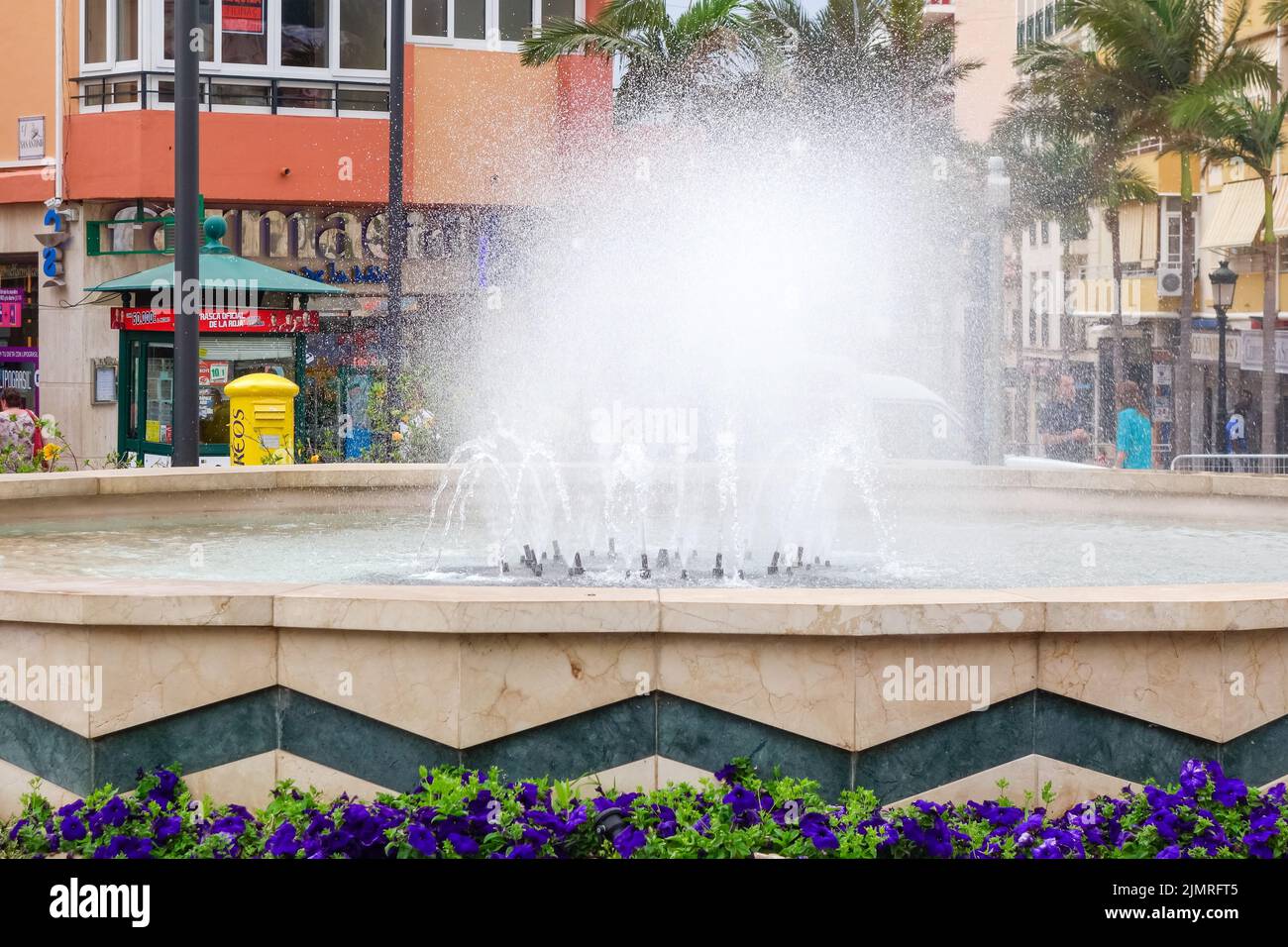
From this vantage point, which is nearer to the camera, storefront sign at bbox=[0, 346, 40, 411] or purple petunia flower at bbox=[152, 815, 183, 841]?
purple petunia flower at bbox=[152, 815, 183, 841]

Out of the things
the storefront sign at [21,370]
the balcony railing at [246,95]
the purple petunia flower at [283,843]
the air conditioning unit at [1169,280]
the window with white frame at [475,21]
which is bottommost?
the purple petunia flower at [283,843]

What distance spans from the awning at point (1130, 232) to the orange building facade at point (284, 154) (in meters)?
29.3

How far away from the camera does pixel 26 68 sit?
28156 mm

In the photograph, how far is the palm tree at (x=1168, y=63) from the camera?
35.4 meters

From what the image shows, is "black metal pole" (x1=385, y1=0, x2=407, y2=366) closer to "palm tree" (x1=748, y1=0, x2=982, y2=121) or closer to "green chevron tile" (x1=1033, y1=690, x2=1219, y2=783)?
"palm tree" (x1=748, y1=0, x2=982, y2=121)

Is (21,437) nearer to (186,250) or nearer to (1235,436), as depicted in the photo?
(186,250)

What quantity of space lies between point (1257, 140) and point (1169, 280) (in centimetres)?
1348

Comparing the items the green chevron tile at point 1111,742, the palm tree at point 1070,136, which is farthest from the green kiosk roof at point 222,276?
the palm tree at point 1070,136

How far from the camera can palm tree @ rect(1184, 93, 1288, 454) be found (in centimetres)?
3428

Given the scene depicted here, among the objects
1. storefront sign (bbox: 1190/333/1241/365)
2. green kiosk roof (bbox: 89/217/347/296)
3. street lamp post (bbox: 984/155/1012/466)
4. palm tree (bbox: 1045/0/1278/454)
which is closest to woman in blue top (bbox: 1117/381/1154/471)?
street lamp post (bbox: 984/155/1012/466)

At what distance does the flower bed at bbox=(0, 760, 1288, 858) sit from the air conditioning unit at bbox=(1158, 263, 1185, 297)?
148 feet

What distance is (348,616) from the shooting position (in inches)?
202

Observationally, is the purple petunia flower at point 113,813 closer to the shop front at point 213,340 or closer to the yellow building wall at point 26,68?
the shop front at point 213,340
